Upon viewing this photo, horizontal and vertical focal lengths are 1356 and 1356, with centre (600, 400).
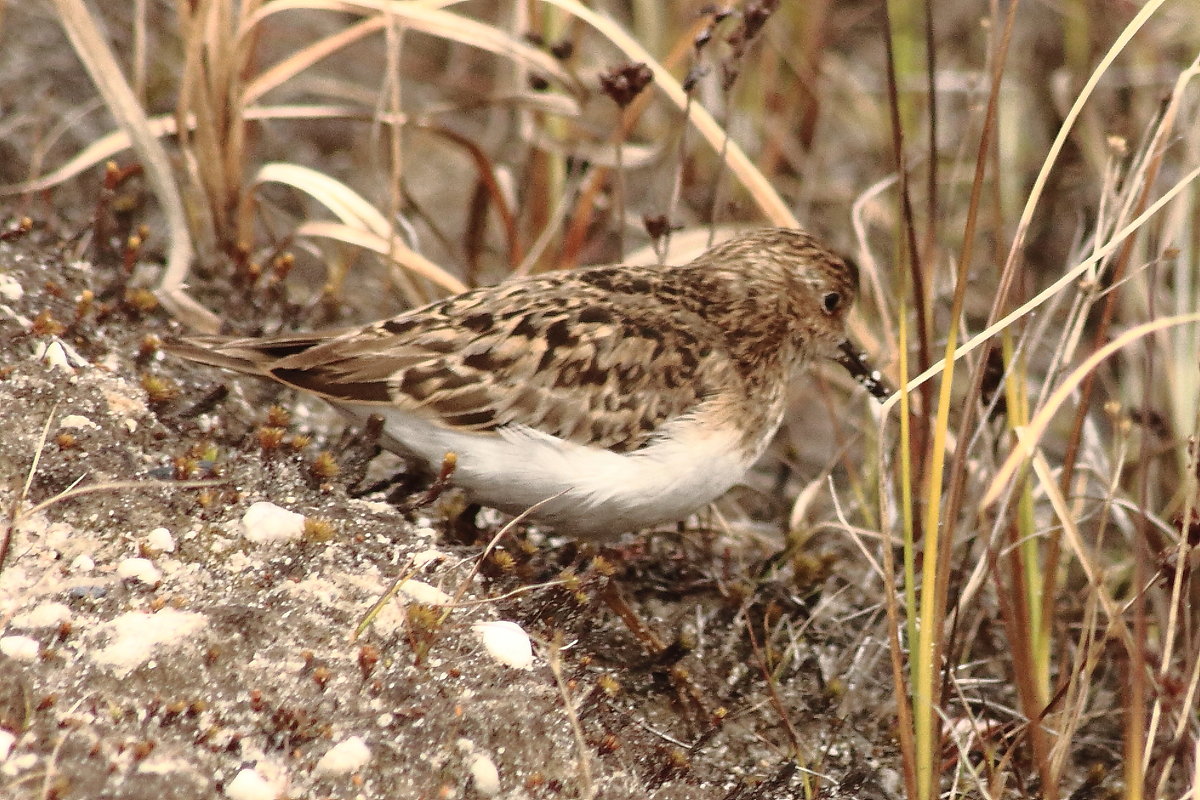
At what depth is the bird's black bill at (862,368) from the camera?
5320 millimetres

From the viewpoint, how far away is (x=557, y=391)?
4.39m

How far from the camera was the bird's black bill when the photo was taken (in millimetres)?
5320

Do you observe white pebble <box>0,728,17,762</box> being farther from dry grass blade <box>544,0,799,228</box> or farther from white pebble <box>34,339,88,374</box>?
dry grass blade <box>544,0,799,228</box>

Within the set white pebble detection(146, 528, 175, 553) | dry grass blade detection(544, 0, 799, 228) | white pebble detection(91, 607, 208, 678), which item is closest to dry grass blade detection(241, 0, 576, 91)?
dry grass blade detection(544, 0, 799, 228)

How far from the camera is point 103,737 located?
317cm

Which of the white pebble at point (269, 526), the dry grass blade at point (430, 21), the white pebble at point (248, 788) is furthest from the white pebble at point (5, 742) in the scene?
the dry grass blade at point (430, 21)

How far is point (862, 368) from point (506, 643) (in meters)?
2.15

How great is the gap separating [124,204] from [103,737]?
117 inches

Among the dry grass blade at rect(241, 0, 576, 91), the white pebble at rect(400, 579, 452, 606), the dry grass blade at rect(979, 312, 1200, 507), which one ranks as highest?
the dry grass blade at rect(241, 0, 576, 91)

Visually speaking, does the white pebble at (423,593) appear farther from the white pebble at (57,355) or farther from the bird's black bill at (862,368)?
the bird's black bill at (862,368)

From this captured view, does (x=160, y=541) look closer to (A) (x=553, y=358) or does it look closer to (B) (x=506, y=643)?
(B) (x=506, y=643)

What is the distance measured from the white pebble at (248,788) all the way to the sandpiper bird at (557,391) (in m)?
1.34

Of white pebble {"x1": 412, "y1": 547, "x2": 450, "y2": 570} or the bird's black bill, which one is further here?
the bird's black bill

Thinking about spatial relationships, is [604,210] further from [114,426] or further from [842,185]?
[114,426]
